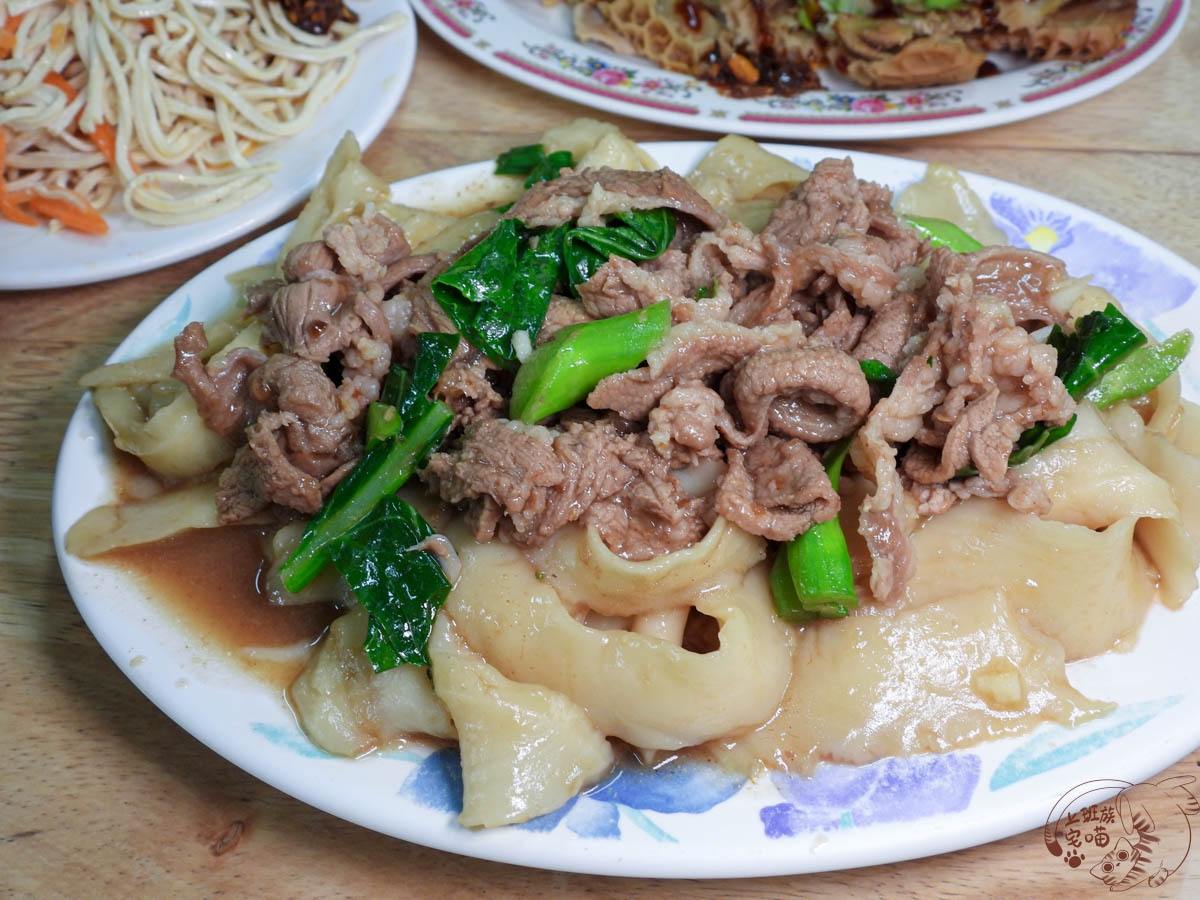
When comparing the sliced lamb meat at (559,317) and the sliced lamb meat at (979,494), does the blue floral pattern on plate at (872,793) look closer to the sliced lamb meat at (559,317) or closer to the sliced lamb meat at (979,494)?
the sliced lamb meat at (979,494)

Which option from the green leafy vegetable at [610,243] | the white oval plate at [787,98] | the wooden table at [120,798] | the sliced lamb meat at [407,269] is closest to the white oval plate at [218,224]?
the wooden table at [120,798]

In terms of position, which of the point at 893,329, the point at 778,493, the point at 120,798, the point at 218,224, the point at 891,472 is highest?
the point at 893,329

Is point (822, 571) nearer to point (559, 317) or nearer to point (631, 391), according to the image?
point (631, 391)

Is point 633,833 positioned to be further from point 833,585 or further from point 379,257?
point 379,257

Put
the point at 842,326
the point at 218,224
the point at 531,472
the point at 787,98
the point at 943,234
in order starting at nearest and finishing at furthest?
1. the point at 531,472
2. the point at 842,326
3. the point at 943,234
4. the point at 218,224
5. the point at 787,98

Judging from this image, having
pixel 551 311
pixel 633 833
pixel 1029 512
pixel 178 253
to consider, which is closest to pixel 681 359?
pixel 551 311

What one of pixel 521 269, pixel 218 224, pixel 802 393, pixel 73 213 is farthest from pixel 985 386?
pixel 73 213

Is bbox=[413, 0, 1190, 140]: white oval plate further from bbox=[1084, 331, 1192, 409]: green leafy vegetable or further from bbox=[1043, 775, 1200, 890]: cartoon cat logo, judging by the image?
bbox=[1043, 775, 1200, 890]: cartoon cat logo
